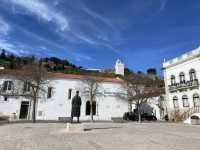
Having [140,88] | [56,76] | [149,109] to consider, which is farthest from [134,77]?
[56,76]

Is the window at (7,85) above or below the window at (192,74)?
below

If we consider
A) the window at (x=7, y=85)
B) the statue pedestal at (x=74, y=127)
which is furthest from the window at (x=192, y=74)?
the window at (x=7, y=85)

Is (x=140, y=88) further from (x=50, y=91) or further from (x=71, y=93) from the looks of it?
(x=50, y=91)

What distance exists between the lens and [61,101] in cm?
3881

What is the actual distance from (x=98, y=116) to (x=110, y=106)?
380 centimetres

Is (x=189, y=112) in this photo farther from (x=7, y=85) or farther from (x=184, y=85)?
(x=7, y=85)

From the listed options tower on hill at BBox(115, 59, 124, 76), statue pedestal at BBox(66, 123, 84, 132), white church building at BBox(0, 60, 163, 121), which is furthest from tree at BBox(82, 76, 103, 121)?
tower on hill at BBox(115, 59, 124, 76)

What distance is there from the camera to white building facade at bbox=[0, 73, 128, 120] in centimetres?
3497

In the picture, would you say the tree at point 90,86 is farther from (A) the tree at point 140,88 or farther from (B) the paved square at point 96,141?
(B) the paved square at point 96,141

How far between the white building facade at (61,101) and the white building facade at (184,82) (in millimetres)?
13369

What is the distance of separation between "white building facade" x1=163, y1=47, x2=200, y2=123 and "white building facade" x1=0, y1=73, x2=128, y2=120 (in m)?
13.4

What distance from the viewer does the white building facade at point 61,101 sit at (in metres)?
35.0

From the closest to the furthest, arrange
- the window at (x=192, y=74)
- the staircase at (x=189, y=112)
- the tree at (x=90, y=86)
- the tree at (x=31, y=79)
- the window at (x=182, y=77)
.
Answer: the staircase at (x=189, y=112), the window at (x=192, y=74), the tree at (x=31, y=79), the window at (x=182, y=77), the tree at (x=90, y=86)

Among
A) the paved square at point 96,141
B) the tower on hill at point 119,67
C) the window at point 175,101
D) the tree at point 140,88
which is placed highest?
the tower on hill at point 119,67
